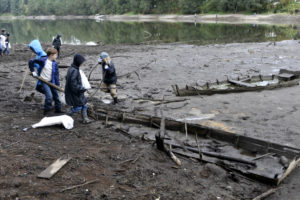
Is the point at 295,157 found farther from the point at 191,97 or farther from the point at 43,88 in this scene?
the point at 43,88

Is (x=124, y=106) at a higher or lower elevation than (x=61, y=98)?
lower

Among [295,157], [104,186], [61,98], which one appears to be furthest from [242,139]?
[61,98]

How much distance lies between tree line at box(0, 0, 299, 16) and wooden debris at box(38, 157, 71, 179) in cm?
5777

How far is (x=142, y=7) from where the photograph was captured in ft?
295

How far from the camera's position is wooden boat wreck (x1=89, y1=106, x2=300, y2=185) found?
4879mm

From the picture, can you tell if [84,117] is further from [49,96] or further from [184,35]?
[184,35]

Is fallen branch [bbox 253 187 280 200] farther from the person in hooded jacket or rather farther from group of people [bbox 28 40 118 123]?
the person in hooded jacket

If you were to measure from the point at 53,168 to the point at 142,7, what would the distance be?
91.7 metres

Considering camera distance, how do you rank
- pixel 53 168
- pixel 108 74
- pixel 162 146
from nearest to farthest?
pixel 53 168 < pixel 162 146 < pixel 108 74

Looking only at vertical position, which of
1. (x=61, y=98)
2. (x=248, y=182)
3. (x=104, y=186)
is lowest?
(x=248, y=182)

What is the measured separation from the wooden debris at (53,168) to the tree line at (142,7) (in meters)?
57.8

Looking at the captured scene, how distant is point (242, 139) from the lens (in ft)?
18.8

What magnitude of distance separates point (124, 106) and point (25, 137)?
3.81 metres

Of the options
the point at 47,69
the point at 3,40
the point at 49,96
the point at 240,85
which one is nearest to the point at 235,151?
the point at 49,96
